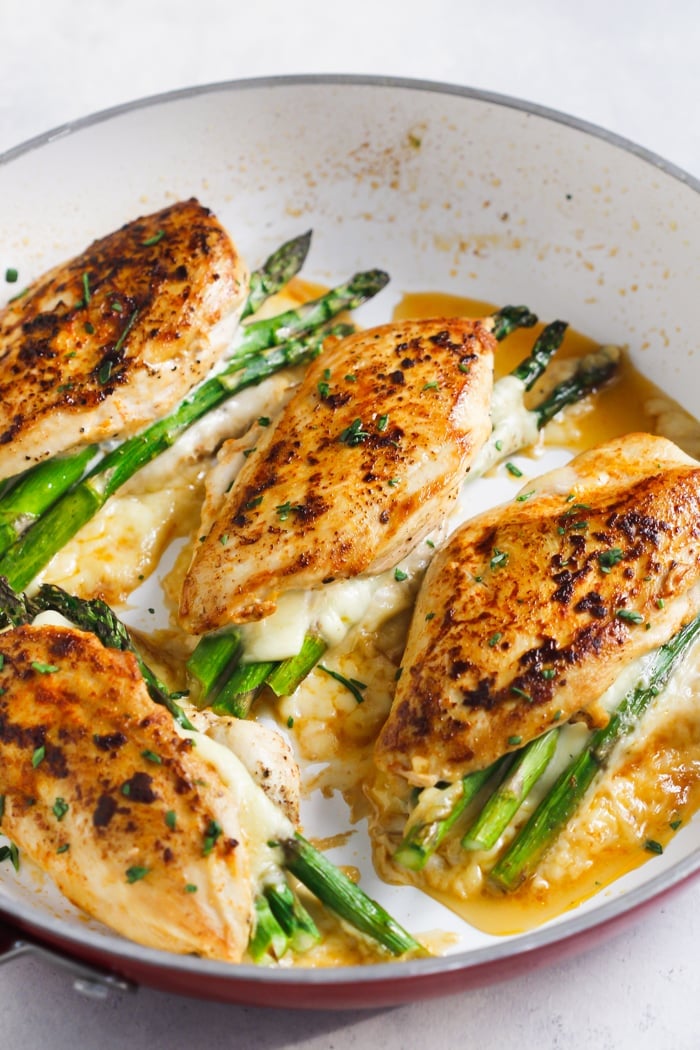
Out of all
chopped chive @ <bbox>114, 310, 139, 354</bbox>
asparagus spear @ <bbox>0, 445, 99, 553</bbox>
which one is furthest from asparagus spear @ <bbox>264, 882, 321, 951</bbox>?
chopped chive @ <bbox>114, 310, 139, 354</bbox>

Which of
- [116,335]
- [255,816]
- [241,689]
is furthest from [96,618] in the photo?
[116,335]

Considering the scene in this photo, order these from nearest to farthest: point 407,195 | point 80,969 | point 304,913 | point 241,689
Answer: point 80,969 → point 304,913 → point 241,689 → point 407,195

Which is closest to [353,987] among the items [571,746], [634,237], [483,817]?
[483,817]

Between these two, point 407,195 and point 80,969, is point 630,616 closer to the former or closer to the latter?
point 80,969

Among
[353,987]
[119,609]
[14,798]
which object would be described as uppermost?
[119,609]

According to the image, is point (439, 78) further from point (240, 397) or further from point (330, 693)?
point (330, 693)
